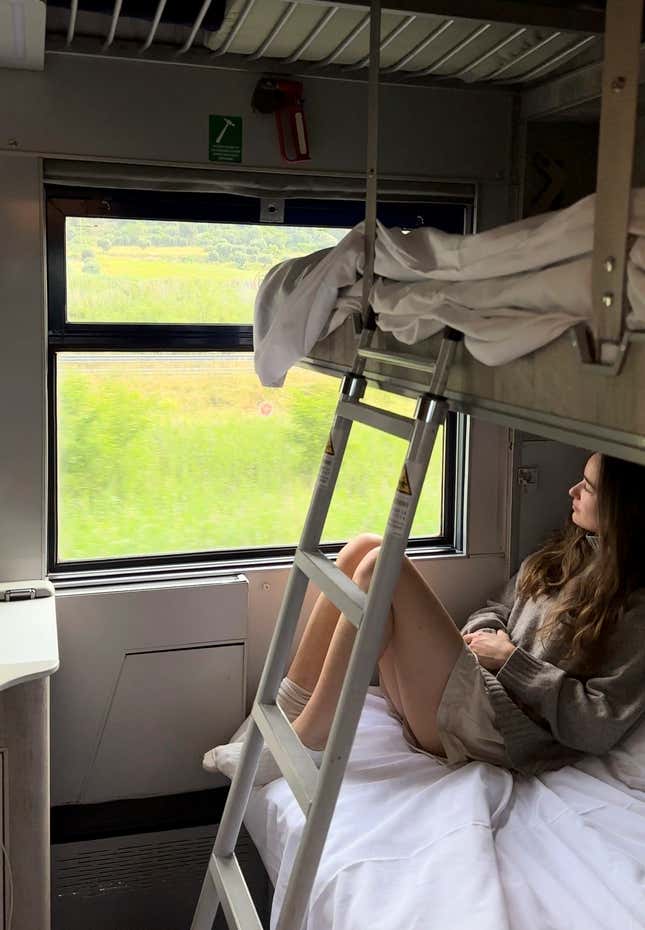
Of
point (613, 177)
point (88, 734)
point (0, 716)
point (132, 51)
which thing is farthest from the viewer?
point (88, 734)

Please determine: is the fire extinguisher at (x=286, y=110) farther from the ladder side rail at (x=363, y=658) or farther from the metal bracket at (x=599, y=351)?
the metal bracket at (x=599, y=351)

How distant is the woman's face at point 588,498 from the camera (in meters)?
2.62

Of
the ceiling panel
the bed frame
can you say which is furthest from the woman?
the bed frame

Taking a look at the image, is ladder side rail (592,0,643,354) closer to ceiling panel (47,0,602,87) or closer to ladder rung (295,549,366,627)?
ladder rung (295,549,366,627)

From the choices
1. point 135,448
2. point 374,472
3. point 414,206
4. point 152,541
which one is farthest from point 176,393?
point 414,206

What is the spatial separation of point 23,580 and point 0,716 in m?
0.51

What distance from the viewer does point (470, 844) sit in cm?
207

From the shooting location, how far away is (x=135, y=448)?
9.62ft

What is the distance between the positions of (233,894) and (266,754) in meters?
0.49

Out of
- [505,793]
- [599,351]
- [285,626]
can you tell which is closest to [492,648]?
[505,793]

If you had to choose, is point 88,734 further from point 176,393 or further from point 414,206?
point 414,206

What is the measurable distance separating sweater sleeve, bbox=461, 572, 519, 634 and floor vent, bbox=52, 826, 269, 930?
0.94 meters

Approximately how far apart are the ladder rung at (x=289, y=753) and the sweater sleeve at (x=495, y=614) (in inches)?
38.6

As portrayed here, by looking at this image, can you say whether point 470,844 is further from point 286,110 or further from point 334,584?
point 286,110
